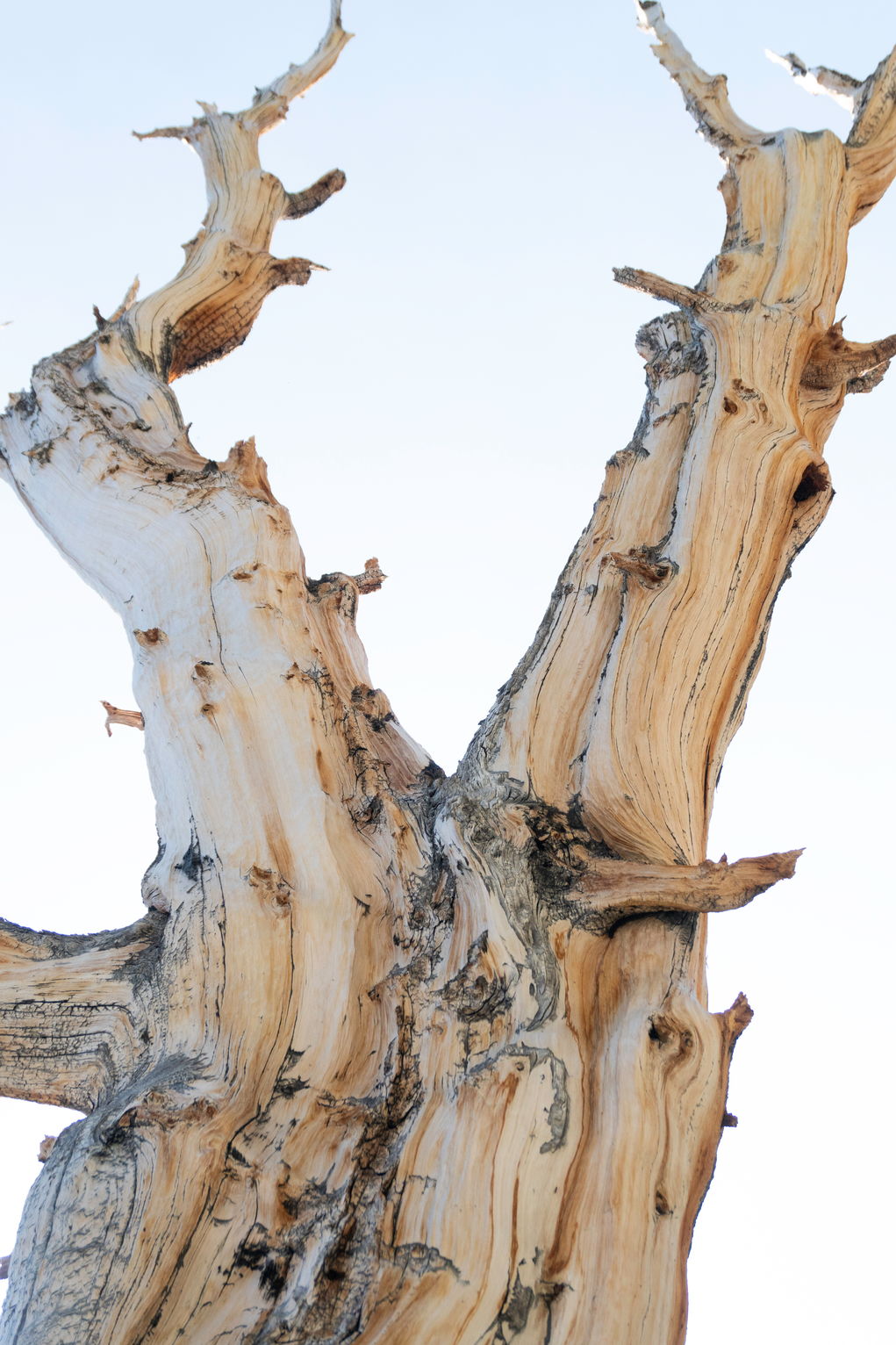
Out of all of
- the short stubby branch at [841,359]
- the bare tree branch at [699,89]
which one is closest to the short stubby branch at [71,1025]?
the short stubby branch at [841,359]

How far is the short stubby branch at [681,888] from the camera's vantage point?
1.67 meters

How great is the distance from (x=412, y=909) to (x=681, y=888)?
0.46 m

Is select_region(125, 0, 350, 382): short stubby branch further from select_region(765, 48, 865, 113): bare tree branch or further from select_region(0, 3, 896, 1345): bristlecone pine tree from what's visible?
select_region(765, 48, 865, 113): bare tree branch

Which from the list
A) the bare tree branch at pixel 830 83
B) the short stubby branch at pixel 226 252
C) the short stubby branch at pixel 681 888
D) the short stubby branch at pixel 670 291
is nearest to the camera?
the short stubby branch at pixel 681 888

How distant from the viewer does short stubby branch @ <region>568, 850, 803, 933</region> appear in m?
1.67

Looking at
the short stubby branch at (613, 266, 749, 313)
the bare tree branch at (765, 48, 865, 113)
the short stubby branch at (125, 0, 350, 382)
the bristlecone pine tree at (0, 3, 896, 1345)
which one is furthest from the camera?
the bare tree branch at (765, 48, 865, 113)

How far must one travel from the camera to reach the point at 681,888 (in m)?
1.68

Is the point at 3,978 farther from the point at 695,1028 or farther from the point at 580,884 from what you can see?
the point at 695,1028

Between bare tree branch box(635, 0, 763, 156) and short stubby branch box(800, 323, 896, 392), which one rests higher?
bare tree branch box(635, 0, 763, 156)

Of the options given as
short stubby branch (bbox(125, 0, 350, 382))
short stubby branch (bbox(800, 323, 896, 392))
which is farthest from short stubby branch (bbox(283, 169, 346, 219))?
short stubby branch (bbox(800, 323, 896, 392))

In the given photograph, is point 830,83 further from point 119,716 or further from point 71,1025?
point 71,1025

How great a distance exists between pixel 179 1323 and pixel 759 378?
6.82ft

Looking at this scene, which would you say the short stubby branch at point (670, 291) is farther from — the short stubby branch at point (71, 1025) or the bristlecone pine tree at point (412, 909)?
the short stubby branch at point (71, 1025)

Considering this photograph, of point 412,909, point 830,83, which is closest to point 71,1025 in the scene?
point 412,909
